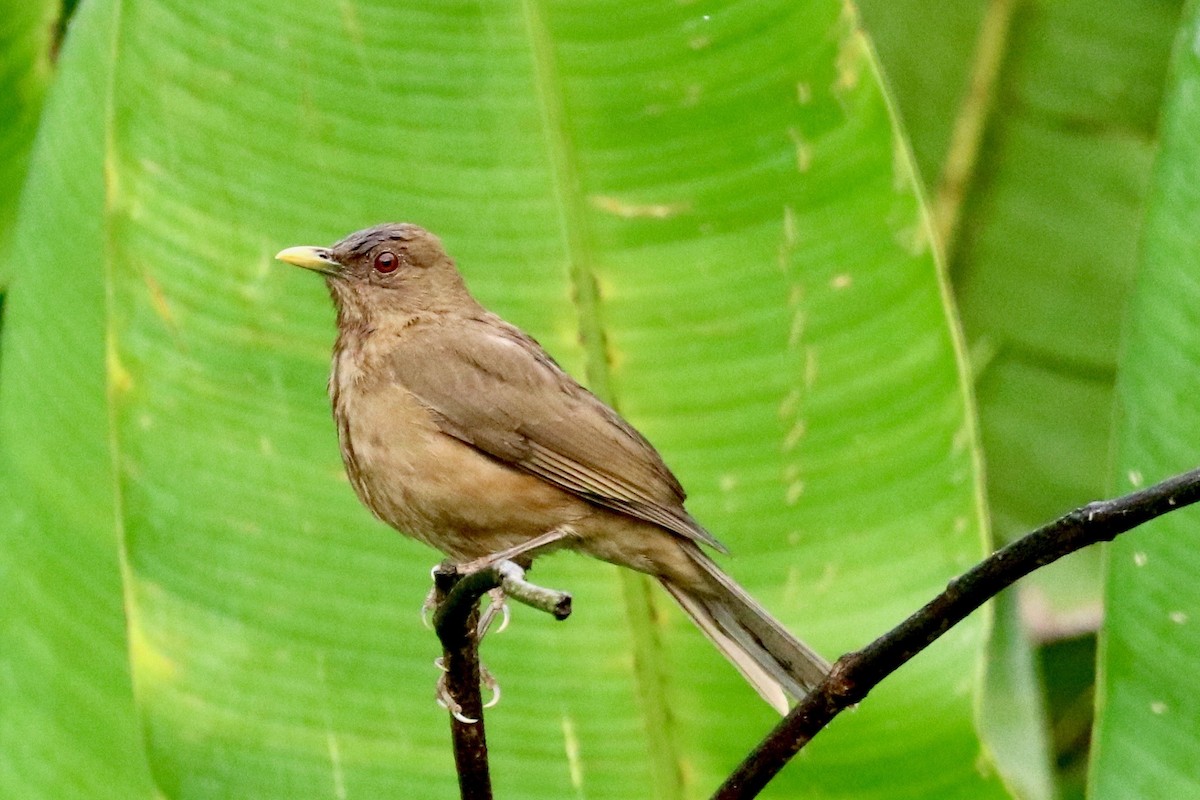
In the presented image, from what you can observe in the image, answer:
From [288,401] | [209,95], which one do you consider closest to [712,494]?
[288,401]

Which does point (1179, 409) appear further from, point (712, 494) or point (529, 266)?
point (529, 266)

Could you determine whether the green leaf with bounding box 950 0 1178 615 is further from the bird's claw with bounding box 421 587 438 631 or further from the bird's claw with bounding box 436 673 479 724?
the bird's claw with bounding box 436 673 479 724

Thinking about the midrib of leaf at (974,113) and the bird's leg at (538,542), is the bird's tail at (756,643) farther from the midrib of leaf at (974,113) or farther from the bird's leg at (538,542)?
the midrib of leaf at (974,113)

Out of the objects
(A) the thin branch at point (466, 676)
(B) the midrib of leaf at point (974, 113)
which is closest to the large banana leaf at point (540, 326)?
(A) the thin branch at point (466, 676)

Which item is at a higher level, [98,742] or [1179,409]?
[1179,409]

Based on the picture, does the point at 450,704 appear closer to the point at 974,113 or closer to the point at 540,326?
the point at 540,326
